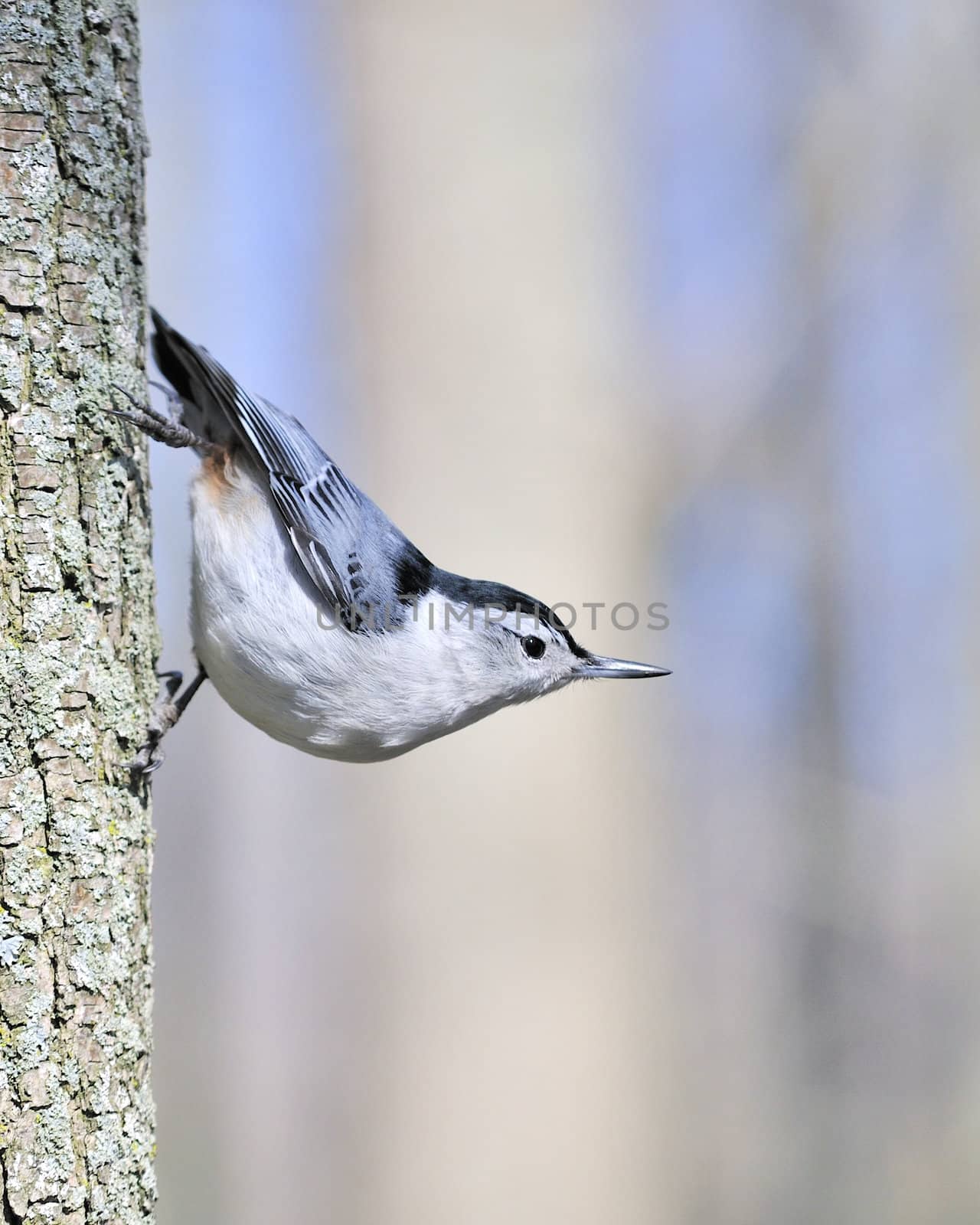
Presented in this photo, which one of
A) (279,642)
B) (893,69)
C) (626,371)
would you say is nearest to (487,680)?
(279,642)

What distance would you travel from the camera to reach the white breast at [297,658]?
5.41 ft

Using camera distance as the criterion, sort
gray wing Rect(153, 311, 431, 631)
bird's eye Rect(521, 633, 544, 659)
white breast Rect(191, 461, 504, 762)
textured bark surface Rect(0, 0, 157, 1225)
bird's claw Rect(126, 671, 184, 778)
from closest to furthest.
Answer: textured bark surface Rect(0, 0, 157, 1225) → bird's claw Rect(126, 671, 184, 778) → white breast Rect(191, 461, 504, 762) → gray wing Rect(153, 311, 431, 631) → bird's eye Rect(521, 633, 544, 659)

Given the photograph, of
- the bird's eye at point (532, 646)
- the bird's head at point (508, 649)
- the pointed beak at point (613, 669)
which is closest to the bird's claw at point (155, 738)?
the bird's head at point (508, 649)

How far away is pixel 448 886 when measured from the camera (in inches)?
130

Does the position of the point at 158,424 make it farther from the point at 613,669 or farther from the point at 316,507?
the point at 613,669

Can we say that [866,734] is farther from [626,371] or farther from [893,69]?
[893,69]

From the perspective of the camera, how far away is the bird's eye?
1.95m

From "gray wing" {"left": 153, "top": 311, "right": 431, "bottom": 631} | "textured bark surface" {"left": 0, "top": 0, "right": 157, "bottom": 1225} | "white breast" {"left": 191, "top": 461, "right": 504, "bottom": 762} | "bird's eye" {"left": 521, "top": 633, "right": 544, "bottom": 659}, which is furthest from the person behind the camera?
"bird's eye" {"left": 521, "top": 633, "right": 544, "bottom": 659}

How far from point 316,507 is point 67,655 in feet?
2.23

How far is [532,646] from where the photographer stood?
6.42ft

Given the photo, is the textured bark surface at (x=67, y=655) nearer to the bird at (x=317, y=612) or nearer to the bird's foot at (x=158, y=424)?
the bird's foot at (x=158, y=424)

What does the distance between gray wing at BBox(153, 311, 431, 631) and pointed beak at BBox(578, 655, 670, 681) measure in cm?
39

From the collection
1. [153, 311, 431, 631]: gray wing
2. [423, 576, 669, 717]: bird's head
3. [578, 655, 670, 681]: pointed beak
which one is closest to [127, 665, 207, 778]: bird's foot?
[153, 311, 431, 631]: gray wing

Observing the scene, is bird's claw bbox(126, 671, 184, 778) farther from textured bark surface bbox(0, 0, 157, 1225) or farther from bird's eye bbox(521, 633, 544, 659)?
bird's eye bbox(521, 633, 544, 659)
